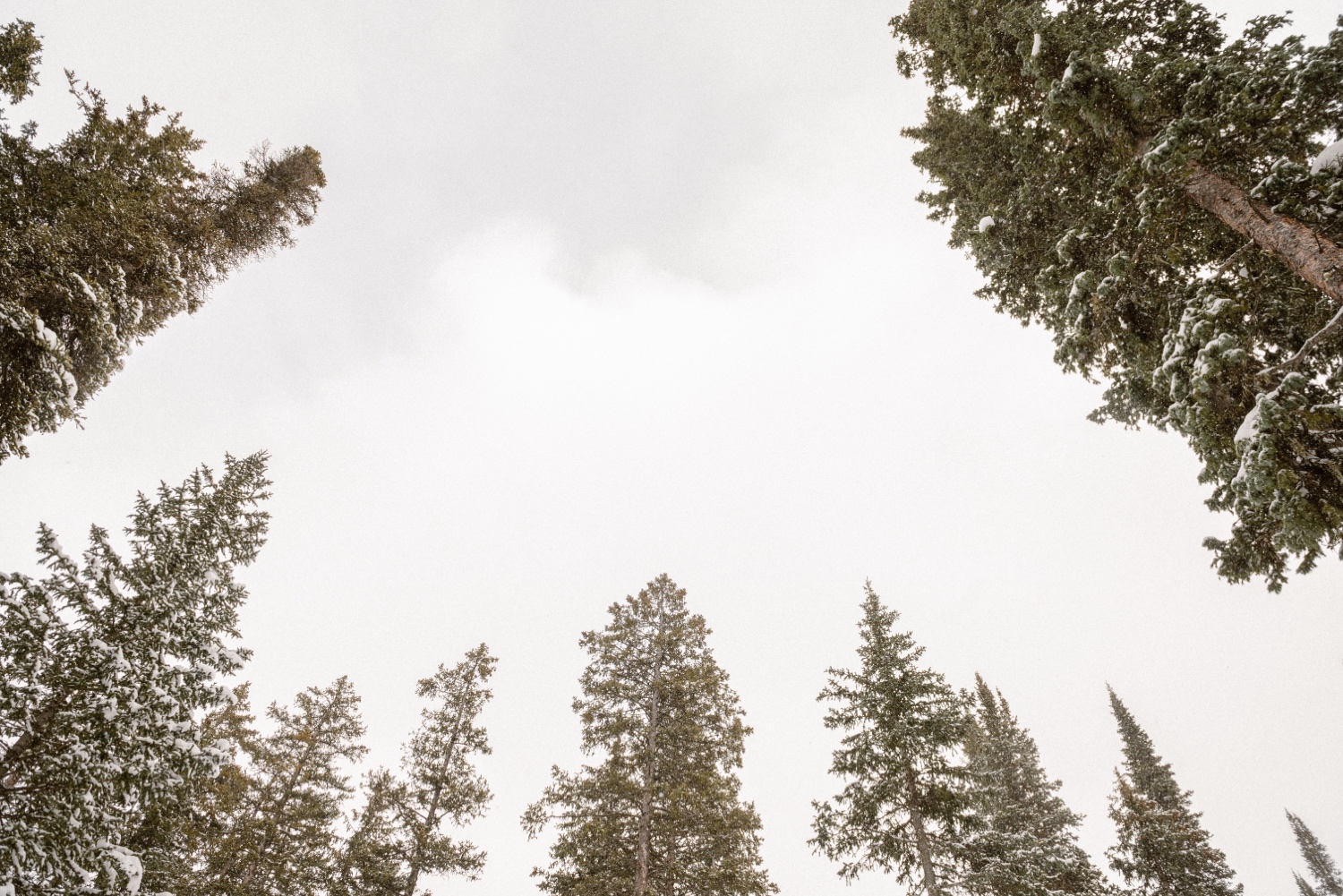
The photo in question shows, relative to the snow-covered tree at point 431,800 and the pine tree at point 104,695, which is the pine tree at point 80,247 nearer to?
the pine tree at point 104,695

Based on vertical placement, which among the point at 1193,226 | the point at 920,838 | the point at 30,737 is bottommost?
the point at 30,737

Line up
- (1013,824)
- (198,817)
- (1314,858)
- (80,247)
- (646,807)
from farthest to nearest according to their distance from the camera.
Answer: (1314,858) → (1013,824) → (646,807) → (198,817) → (80,247)

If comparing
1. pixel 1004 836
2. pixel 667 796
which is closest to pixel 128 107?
pixel 667 796

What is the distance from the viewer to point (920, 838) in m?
14.4

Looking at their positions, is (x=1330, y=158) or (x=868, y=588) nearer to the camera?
(x=1330, y=158)

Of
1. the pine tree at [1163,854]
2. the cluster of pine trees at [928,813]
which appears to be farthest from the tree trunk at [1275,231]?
the pine tree at [1163,854]

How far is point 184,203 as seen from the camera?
12742 mm

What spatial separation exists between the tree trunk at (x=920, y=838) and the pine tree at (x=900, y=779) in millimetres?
21

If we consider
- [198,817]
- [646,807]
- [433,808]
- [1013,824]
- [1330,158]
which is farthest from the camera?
[1013,824]

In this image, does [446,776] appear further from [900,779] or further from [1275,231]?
[1275,231]

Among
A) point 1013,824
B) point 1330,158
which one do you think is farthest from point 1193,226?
point 1013,824

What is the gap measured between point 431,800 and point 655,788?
26.1ft

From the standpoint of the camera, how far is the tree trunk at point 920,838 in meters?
13.9

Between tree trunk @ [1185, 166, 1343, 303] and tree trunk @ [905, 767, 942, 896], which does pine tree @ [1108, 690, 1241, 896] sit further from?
tree trunk @ [1185, 166, 1343, 303]
